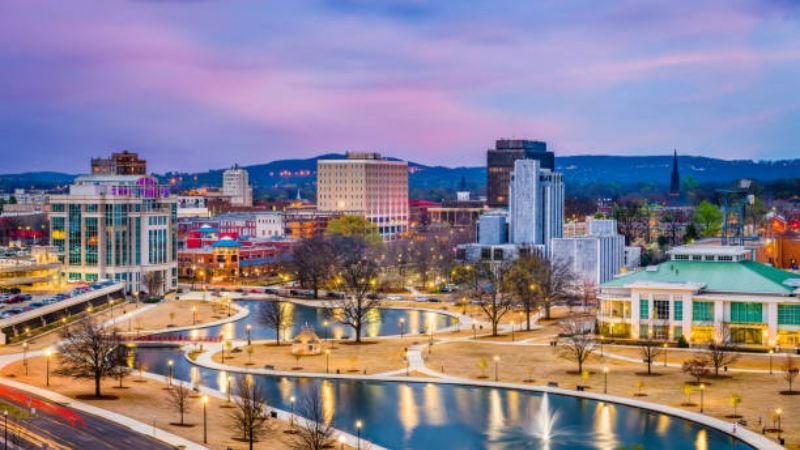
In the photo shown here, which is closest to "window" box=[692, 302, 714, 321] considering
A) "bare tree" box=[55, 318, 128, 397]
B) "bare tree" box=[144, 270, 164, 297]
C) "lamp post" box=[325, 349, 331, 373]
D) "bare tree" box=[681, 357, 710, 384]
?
"bare tree" box=[681, 357, 710, 384]

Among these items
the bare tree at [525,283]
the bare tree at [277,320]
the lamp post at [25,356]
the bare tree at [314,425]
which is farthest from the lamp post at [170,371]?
the bare tree at [525,283]

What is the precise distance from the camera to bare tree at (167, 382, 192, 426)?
65312mm

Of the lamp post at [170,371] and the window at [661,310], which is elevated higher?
the window at [661,310]

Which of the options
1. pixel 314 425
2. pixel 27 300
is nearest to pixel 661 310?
pixel 314 425

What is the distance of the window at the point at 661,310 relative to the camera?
99.1 metres

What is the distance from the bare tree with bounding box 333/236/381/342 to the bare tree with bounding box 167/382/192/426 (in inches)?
1214

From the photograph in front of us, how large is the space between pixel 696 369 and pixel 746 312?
21.5 metres

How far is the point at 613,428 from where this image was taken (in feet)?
213

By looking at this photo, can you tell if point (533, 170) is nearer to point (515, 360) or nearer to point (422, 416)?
point (515, 360)

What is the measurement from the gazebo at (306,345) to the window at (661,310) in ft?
104

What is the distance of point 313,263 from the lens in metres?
152

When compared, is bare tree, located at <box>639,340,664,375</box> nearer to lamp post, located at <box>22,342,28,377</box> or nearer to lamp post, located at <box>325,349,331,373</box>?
lamp post, located at <box>325,349,331,373</box>

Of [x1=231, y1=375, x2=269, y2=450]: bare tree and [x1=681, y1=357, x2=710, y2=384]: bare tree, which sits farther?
[x1=681, y1=357, x2=710, y2=384]: bare tree

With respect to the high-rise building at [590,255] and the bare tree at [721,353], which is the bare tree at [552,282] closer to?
the high-rise building at [590,255]
